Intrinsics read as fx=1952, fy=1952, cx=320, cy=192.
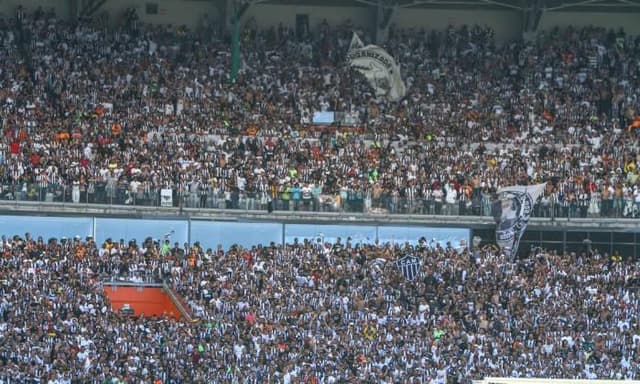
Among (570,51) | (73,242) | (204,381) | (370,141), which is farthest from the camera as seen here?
(570,51)

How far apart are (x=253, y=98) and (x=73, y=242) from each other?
32.1 feet

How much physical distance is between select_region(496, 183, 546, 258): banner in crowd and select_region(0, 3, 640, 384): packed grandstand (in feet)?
1.94

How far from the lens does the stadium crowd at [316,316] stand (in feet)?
145

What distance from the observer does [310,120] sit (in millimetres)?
56688

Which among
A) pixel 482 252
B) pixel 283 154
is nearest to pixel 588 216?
pixel 482 252

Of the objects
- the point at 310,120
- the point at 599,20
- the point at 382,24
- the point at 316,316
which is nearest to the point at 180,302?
the point at 316,316

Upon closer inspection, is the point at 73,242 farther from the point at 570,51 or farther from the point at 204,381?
the point at 570,51

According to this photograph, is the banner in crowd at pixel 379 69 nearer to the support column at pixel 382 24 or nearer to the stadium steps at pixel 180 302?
the support column at pixel 382 24

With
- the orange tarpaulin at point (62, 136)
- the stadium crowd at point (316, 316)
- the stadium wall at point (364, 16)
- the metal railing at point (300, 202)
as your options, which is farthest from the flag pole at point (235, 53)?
the stadium crowd at point (316, 316)

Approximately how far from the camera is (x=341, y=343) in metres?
45.6

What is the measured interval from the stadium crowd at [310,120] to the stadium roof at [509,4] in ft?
2.92

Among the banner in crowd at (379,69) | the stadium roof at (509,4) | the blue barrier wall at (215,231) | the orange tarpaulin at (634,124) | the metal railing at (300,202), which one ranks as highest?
the stadium roof at (509,4)

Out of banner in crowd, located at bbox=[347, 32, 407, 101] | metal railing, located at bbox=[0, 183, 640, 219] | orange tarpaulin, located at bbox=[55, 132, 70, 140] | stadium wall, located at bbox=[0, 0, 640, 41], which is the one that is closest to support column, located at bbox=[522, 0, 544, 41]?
stadium wall, located at bbox=[0, 0, 640, 41]

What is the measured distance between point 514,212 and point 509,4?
39.1 feet
